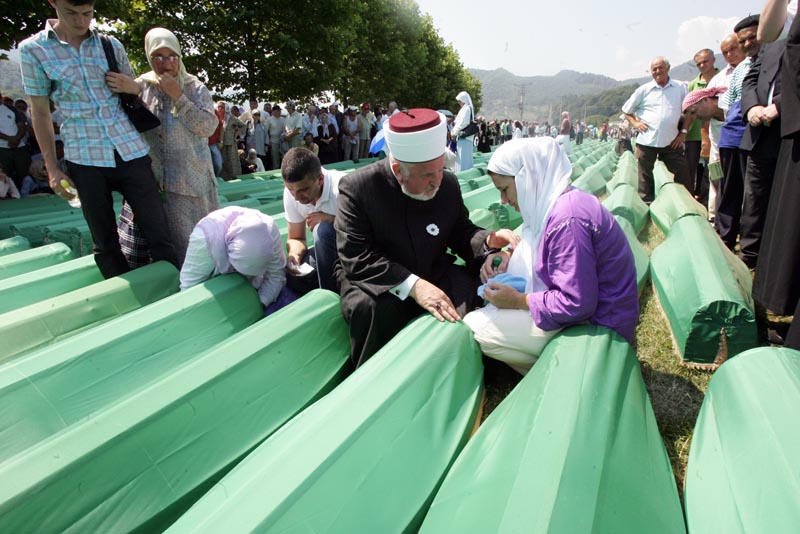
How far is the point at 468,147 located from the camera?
8.41m

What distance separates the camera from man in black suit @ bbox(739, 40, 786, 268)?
103 inches

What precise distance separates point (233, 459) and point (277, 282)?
126 cm

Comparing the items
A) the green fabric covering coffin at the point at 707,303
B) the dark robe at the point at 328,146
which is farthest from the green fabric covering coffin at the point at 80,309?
the dark robe at the point at 328,146

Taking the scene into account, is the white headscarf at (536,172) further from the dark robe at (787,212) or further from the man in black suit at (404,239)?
the dark robe at (787,212)

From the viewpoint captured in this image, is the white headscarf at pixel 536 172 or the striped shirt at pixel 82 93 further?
the striped shirt at pixel 82 93

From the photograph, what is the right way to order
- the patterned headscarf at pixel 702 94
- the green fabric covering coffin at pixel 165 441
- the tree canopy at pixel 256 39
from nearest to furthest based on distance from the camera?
the green fabric covering coffin at pixel 165 441 < the patterned headscarf at pixel 702 94 < the tree canopy at pixel 256 39

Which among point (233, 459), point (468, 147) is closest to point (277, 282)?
point (233, 459)

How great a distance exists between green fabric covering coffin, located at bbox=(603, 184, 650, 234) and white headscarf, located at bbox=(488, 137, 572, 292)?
2.55 meters

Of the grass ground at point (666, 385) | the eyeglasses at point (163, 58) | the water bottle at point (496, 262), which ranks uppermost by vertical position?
the eyeglasses at point (163, 58)

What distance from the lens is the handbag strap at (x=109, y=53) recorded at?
2741 millimetres

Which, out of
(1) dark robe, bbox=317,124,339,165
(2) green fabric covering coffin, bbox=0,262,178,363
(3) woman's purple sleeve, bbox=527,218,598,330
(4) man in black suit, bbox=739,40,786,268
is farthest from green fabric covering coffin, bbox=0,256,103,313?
(1) dark robe, bbox=317,124,339,165

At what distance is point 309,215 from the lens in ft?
9.80

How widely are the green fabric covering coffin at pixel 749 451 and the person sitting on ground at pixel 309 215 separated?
1.87 m

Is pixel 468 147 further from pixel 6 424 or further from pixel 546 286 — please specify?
pixel 6 424
